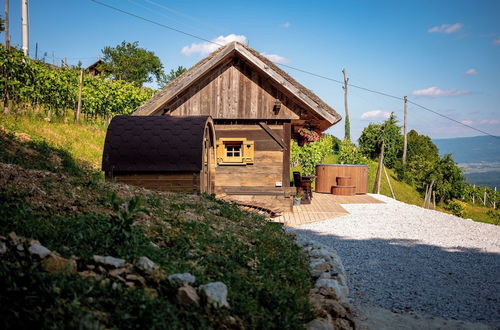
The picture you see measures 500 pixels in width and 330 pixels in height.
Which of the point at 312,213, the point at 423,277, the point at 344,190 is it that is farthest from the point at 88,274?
the point at 344,190

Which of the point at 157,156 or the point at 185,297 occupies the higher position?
the point at 157,156

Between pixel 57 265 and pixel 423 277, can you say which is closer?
pixel 57 265

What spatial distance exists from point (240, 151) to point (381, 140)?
31831 mm

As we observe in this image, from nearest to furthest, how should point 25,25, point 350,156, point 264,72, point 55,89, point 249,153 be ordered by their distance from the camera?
point 264,72
point 249,153
point 55,89
point 25,25
point 350,156

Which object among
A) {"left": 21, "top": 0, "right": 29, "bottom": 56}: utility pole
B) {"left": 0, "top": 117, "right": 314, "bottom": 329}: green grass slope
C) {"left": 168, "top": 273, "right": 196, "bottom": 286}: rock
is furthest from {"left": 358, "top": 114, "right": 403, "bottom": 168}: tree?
{"left": 168, "top": 273, "right": 196, "bottom": 286}: rock

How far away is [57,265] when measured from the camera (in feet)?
10.0

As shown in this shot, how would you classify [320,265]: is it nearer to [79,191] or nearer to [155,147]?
[79,191]

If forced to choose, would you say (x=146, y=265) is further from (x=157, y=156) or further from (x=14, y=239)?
(x=157, y=156)

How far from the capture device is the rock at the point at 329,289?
4.62 meters

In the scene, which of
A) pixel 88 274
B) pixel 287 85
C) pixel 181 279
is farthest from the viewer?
pixel 287 85

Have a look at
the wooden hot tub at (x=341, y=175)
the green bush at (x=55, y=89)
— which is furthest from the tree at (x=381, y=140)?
the green bush at (x=55, y=89)

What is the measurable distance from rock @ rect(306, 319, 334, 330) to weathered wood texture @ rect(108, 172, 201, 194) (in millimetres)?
5999

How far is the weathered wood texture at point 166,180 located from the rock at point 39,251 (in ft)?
20.4

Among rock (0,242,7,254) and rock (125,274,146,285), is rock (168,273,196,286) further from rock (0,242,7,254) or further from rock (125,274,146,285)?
rock (0,242,7,254)
